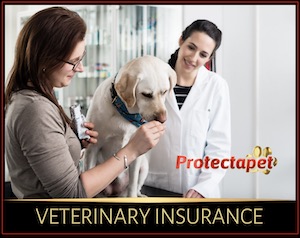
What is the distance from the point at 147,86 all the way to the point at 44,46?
0.25 m

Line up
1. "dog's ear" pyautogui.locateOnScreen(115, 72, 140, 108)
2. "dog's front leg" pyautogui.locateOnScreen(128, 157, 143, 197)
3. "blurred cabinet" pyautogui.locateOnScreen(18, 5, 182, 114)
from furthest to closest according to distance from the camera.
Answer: "blurred cabinet" pyautogui.locateOnScreen(18, 5, 182, 114) → "dog's front leg" pyautogui.locateOnScreen(128, 157, 143, 197) → "dog's ear" pyautogui.locateOnScreen(115, 72, 140, 108)

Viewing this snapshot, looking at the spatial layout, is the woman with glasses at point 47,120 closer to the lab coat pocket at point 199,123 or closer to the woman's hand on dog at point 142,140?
the woman's hand on dog at point 142,140

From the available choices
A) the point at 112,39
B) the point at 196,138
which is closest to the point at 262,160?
the point at 196,138

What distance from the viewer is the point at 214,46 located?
Answer: 3.24ft

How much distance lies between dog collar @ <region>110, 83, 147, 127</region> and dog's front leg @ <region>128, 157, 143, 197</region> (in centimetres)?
12

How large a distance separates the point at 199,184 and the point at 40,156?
436 mm

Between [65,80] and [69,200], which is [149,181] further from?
[65,80]

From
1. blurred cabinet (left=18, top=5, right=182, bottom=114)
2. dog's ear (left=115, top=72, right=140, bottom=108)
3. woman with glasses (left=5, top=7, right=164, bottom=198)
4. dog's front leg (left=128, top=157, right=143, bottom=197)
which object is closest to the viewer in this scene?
woman with glasses (left=5, top=7, right=164, bottom=198)

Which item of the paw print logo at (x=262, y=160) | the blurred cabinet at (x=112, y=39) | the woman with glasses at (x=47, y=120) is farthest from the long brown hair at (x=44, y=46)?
the paw print logo at (x=262, y=160)

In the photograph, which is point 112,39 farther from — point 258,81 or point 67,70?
point 67,70

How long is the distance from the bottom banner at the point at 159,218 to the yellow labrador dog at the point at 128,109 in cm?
6

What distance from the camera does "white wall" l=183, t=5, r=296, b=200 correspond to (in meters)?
1.07

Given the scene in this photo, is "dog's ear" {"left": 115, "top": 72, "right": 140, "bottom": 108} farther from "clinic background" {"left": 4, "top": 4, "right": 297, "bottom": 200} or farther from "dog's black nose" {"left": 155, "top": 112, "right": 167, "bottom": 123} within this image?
"clinic background" {"left": 4, "top": 4, "right": 297, "bottom": 200}

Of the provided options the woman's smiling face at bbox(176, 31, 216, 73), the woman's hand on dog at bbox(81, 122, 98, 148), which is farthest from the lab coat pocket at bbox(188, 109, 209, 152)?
the woman's hand on dog at bbox(81, 122, 98, 148)
